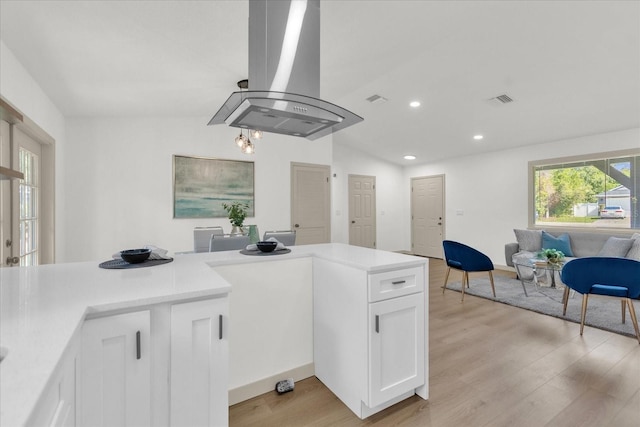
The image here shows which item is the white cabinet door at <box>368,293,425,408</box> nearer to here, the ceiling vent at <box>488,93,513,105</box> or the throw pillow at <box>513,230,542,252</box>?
the ceiling vent at <box>488,93,513,105</box>

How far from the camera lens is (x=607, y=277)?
2682 millimetres

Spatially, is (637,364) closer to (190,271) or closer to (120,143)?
(190,271)

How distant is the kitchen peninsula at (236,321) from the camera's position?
2.52ft

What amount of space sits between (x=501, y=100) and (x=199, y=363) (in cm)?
453

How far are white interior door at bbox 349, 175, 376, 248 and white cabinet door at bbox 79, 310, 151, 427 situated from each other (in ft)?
19.2

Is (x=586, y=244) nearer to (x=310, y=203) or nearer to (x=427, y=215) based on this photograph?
(x=427, y=215)

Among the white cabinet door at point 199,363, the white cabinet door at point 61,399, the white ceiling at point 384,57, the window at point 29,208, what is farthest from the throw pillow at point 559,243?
the window at point 29,208

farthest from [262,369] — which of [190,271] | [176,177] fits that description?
[176,177]

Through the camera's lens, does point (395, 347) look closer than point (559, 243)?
Yes

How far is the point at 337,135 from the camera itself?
626cm

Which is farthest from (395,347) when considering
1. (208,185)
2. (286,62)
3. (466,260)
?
(208,185)

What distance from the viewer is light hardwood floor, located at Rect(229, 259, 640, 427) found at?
5.55 ft

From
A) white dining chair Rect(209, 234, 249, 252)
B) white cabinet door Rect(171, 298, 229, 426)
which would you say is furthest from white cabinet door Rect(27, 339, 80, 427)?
white dining chair Rect(209, 234, 249, 252)

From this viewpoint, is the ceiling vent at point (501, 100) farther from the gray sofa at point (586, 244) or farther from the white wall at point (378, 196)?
the white wall at point (378, 196)
